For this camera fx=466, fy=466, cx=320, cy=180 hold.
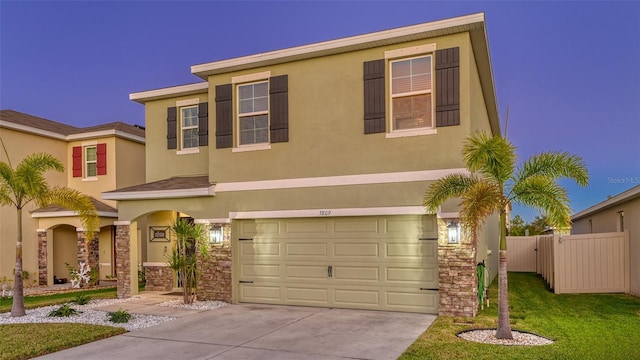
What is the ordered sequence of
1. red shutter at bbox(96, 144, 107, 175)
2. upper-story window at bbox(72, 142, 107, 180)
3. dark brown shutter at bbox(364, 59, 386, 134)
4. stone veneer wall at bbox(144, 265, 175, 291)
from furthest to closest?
upper-story window at bbox(72, 142, 107, 180) → red shutter at bbox(96, 144, 107, 175) → stone veneer wall at bbox(144, 265, 175, 291) → dark brown shutter at bbox(364, 59, 386, 134)

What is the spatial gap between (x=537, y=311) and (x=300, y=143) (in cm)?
639

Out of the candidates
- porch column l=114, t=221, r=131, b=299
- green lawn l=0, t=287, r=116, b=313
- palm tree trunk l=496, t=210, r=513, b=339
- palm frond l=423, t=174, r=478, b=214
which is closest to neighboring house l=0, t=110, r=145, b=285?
green lawn l=0, t=287, r=116, b=313

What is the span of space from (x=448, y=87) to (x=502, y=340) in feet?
16.3

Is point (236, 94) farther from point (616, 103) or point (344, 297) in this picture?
point (616, 103)

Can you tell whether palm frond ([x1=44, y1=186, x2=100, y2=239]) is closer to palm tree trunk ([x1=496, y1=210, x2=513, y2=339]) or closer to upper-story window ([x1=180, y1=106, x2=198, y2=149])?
upper-story window ([x1=180, y1=106, x2=198, y2=149])

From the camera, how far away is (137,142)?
18.5 m

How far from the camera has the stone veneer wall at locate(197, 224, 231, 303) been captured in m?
11.6

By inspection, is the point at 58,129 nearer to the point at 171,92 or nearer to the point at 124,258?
the point at 171,92

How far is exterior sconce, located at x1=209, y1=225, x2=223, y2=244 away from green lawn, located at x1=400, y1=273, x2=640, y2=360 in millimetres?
5620

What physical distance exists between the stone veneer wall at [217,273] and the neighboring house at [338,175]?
1.1 inches

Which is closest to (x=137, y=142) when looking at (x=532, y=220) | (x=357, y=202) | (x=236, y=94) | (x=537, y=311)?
(x=236, y=94)

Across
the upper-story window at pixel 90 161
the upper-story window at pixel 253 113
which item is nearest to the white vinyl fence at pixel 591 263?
the upper-story window at pixel 253 113

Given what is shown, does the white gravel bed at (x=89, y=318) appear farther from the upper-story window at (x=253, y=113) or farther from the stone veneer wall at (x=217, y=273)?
the upper-story window at (x=253, y=113)

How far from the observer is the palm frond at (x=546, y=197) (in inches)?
290
